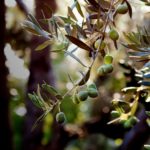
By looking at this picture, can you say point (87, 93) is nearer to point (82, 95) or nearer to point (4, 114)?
point (82, 95)

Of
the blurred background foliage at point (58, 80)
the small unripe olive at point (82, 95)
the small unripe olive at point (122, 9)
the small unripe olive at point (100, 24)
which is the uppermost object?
the small unripe olive at point (122, 9)

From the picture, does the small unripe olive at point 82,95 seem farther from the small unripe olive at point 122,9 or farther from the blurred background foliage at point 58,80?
the blurred background foliage at point 58,80

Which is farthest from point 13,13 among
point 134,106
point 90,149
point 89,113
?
point 134,106

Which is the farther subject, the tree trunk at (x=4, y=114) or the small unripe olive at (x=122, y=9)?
the tree trunk at (x=4, y=114)

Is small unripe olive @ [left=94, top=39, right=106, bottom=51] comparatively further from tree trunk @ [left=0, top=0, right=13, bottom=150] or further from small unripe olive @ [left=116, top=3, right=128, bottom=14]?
tree trunk @ [left=0, top=0, right=13, bottom=150]

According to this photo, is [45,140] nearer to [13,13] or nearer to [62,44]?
[13,13]

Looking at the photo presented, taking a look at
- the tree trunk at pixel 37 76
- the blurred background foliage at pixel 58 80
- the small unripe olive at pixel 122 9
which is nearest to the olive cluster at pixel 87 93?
the small unripe olive at pixel 122 9

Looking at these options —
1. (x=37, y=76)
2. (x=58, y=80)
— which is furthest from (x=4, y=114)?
(x=58, y=80)

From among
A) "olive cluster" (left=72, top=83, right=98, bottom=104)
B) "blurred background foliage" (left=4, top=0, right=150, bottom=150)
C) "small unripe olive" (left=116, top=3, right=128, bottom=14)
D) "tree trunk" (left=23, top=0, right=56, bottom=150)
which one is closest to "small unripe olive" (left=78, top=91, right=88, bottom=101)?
"olive cluster" (left=72, top=83, right=98, bottom=104)
